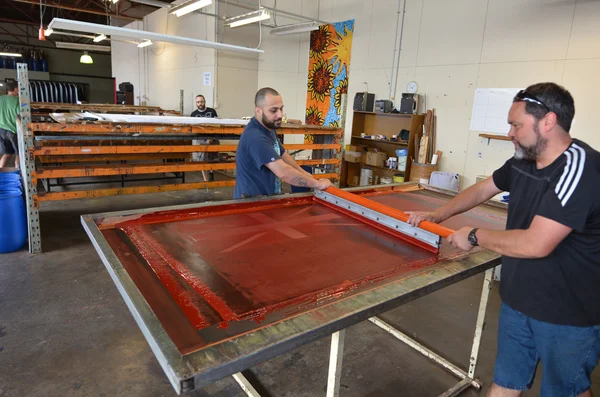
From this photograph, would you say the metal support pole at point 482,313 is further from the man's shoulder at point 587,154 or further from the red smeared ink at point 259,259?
the man's shoulder at point 587,154

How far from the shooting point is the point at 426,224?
1789 mm

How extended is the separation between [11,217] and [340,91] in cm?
594

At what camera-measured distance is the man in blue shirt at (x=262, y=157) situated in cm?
241

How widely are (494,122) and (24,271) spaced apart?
227 inches

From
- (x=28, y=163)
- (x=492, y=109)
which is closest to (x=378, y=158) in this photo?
(x=492, y=109)

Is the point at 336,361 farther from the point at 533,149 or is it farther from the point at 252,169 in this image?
the point at 252,169

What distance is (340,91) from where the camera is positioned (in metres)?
7.77

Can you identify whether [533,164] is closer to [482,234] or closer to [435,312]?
[482,234]

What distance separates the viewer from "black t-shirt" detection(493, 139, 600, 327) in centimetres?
125

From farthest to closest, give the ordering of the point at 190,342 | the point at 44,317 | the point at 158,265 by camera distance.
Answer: the point at 44,317, the point at 158,265, the point at 190,342

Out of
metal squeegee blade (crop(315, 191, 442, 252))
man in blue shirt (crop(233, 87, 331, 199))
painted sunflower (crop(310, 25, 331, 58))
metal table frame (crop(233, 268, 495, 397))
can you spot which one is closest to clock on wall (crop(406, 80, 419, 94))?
painted sunflower (crop(310, 25, 331, 58))

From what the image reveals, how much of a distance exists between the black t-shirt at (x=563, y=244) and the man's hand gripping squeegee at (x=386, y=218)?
12.7 inches

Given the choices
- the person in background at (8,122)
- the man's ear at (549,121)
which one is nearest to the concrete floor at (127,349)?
the man's ear at (549,121)

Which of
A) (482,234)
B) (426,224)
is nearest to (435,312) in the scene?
(426,224)
